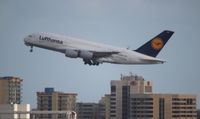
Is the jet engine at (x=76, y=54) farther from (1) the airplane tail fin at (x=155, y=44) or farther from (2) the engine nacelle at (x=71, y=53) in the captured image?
(1) the airplane tail fin at (x=155, y=44)

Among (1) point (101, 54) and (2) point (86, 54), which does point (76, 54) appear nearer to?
(2) point (86, 54)

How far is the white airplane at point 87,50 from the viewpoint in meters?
155

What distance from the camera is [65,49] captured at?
510ft

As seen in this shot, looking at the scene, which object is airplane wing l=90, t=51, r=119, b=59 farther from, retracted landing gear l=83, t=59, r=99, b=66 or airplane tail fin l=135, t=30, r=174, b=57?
airplane tail fin l=135, t=30, r=174, b=57

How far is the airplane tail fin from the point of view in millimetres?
168375

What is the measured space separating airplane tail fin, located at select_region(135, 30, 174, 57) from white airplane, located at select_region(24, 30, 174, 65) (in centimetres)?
355

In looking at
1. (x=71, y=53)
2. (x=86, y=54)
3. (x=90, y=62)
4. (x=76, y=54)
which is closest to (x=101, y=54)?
(x=90, y=62)

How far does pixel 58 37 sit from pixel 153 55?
73.4 ft

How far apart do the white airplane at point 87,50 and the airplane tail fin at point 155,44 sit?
3.55m

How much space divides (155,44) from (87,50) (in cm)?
2235

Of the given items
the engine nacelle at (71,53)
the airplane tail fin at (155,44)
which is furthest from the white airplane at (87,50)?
the airplane tail fin at (155,44)

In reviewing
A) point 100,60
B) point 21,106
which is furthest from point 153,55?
point 21,106

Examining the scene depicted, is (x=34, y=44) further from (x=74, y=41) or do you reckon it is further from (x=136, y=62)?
(x=136, y=62)

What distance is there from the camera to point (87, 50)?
513 ft
